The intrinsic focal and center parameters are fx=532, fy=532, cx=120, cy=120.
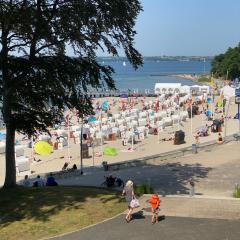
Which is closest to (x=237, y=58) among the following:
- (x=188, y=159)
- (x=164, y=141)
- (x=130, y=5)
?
(x=164, y=141)

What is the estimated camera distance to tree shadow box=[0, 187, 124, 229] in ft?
53.6

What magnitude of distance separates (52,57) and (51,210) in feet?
19.8

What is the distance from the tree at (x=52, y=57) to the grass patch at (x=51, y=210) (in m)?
2.52

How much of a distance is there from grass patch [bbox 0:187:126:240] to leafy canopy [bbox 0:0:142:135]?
120 inches

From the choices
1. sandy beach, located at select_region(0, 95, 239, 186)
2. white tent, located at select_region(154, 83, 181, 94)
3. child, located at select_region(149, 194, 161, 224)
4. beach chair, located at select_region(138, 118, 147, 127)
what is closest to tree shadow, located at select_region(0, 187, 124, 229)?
child, located at select_region(149, 194, 161, 224)

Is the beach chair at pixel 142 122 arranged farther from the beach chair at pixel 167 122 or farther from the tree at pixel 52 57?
the tree at pixel 52 57

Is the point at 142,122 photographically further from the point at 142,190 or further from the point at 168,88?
the point at 168,88

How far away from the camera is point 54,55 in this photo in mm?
19906

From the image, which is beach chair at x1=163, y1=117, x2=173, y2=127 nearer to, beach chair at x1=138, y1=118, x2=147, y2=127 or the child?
beach chair at x1=138, y1=118, x2=147, y2=127

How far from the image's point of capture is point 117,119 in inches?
2263

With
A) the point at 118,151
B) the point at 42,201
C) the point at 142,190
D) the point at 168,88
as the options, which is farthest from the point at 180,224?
the point at 168,88

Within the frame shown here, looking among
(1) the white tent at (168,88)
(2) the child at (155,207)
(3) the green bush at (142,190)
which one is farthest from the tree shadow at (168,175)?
(1) the white tent at (168,88)

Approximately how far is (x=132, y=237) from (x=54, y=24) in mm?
8518

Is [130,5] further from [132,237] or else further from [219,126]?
[219,126]
